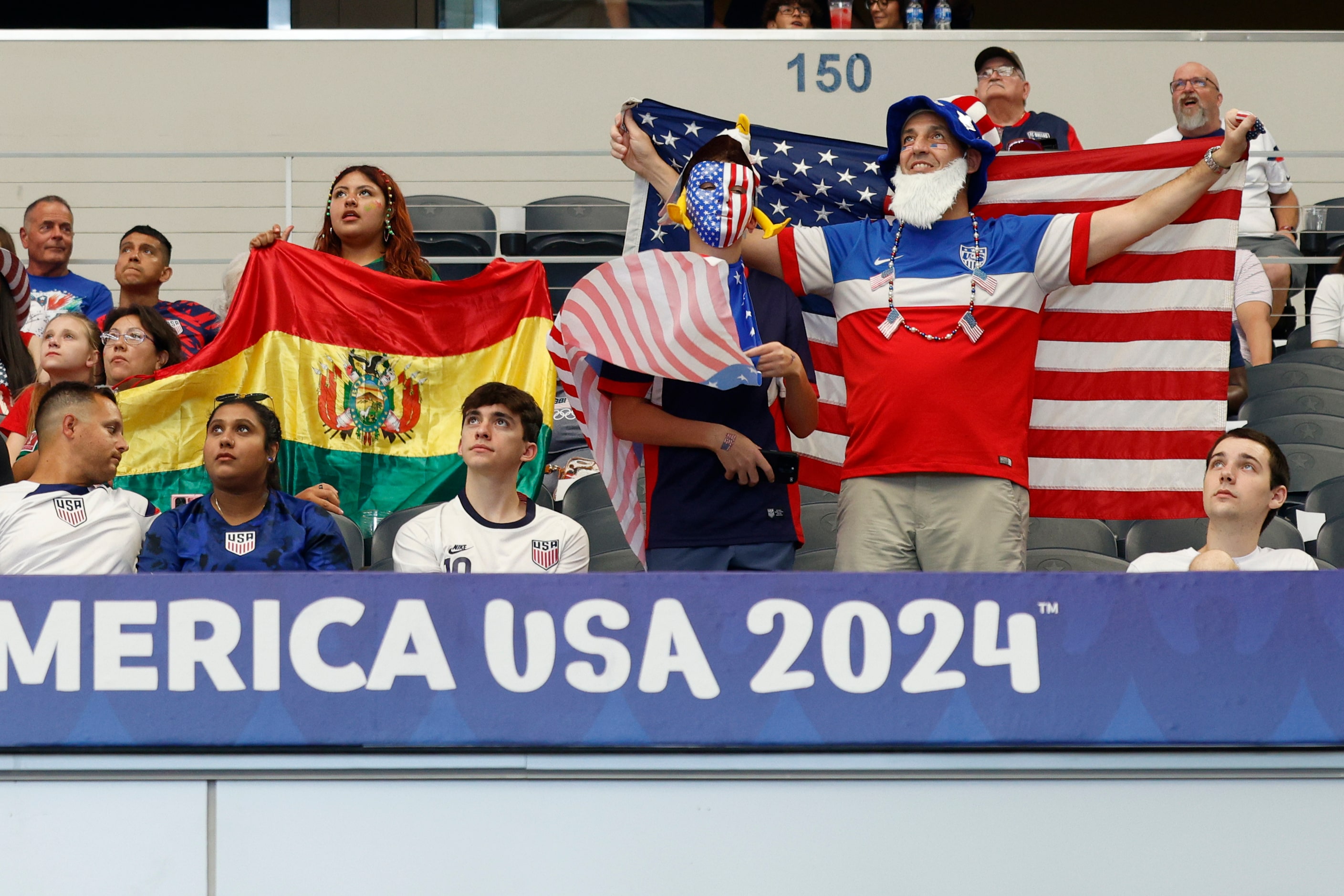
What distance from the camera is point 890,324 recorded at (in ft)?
12.0

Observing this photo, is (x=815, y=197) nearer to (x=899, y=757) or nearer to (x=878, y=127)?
(x=899, y=757)

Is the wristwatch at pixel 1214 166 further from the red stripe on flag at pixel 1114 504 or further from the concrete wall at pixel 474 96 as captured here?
the concrete wall at pixel 474 96

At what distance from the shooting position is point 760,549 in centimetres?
355

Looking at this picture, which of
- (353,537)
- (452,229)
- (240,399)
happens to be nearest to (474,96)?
(452,229)

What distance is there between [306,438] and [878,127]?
17.1ft

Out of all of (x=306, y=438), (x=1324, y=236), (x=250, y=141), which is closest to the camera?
(x=306, y=438)

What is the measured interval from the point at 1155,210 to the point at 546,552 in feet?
5.81

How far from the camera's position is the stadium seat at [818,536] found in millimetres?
4371

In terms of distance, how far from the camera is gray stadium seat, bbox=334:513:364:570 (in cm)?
427

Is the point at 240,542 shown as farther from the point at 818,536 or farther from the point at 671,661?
the point at 818,536

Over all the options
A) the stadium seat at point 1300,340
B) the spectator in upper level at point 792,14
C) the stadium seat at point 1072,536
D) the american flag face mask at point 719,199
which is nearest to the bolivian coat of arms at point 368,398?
the american flag face mask at point 719,199

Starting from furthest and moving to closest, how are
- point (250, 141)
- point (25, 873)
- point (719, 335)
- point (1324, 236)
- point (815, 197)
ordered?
1. point (250, 141)
2. point (1324, 236)
3. point (815, 197)
4. point (719, 335)
5. point (25, 873)

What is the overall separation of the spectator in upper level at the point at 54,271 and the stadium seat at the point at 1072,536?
3.93 meters

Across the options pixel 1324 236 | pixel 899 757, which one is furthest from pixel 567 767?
pixel 1324 236
